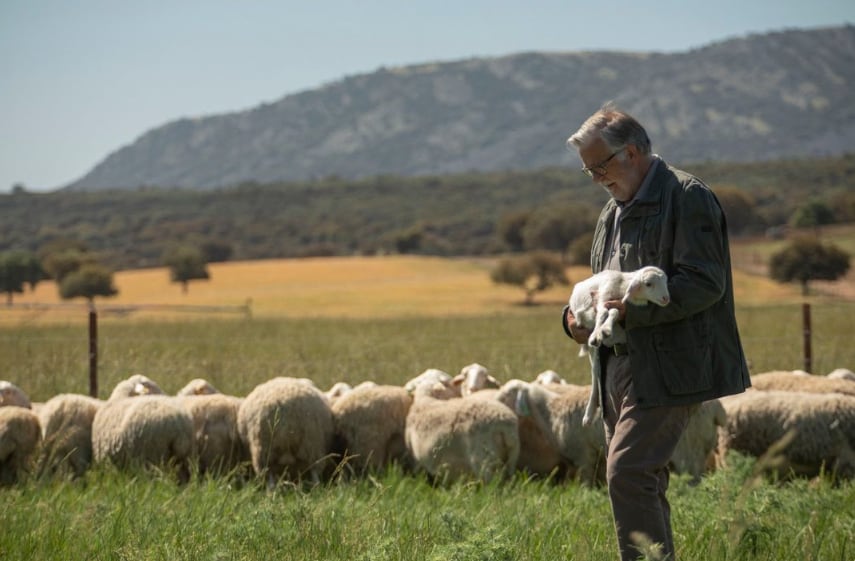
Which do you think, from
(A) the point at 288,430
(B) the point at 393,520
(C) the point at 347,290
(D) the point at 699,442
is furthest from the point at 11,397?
(C) the point at 347,290

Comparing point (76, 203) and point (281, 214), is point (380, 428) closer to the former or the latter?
point (281, 214)

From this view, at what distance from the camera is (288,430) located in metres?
8.77

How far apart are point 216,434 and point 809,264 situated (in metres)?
57.0

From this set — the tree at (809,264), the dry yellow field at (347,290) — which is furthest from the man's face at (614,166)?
the tree at (809,264)

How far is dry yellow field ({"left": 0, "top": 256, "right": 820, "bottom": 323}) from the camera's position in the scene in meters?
55.2

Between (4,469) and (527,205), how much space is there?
405 ft

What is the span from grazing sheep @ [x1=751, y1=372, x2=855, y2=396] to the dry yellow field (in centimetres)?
3789

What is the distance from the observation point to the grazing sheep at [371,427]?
9.11 meters

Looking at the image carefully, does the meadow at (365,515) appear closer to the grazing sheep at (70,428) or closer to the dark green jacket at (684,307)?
the dark green jacket at (684,307)

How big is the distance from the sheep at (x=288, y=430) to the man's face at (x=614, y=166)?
4.69m

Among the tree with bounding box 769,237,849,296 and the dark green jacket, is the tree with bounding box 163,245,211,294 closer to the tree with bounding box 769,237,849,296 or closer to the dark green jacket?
the tree with bounding box 769,237,849,296

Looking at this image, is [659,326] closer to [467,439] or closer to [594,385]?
[594,385]

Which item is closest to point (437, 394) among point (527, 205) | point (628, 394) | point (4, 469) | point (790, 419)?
point (790, 419)

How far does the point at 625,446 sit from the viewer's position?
14.9 feet
